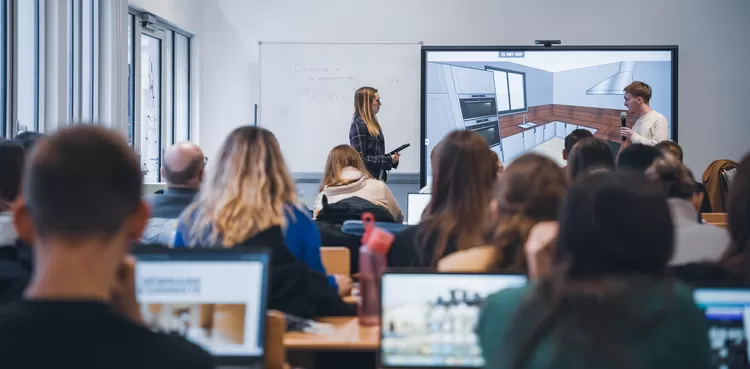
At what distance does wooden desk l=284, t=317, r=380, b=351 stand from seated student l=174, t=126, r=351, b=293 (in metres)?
0.35

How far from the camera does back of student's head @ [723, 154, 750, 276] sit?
7.25ft

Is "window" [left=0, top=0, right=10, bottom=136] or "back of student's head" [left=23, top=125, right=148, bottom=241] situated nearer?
"back of student's head" [left=23, top=125, right=148, bottom=241]

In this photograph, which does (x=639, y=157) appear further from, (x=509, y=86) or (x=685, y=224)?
(x=509, y=86)

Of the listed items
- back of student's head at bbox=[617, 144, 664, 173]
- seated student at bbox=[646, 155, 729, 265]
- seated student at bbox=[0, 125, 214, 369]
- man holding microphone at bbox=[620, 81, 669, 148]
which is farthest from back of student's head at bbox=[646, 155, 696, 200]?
man holding microphone at bbox=[620, 81, 669, 148]

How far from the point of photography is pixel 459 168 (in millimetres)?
2934

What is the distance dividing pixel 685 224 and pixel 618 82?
5361 millimetres

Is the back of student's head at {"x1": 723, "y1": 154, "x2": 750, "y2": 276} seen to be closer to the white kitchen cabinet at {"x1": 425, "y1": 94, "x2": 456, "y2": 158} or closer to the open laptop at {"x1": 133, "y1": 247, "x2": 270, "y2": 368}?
the open laptop at {"x1": 133, "y1": 247, "x2": 270, "y2": 368}

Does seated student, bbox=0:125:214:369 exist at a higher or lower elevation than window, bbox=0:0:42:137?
lower

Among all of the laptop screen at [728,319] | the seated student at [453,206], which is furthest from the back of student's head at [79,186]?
the seated student at [453,206]

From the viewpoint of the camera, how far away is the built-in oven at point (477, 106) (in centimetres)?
827

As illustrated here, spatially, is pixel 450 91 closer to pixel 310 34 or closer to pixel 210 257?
pixel 310 34

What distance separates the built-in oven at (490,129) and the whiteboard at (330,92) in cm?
61

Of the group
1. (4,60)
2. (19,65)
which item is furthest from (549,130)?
(4,60)

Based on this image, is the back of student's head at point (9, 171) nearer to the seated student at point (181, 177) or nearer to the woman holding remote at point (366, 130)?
the seated student at point (181, 177)
